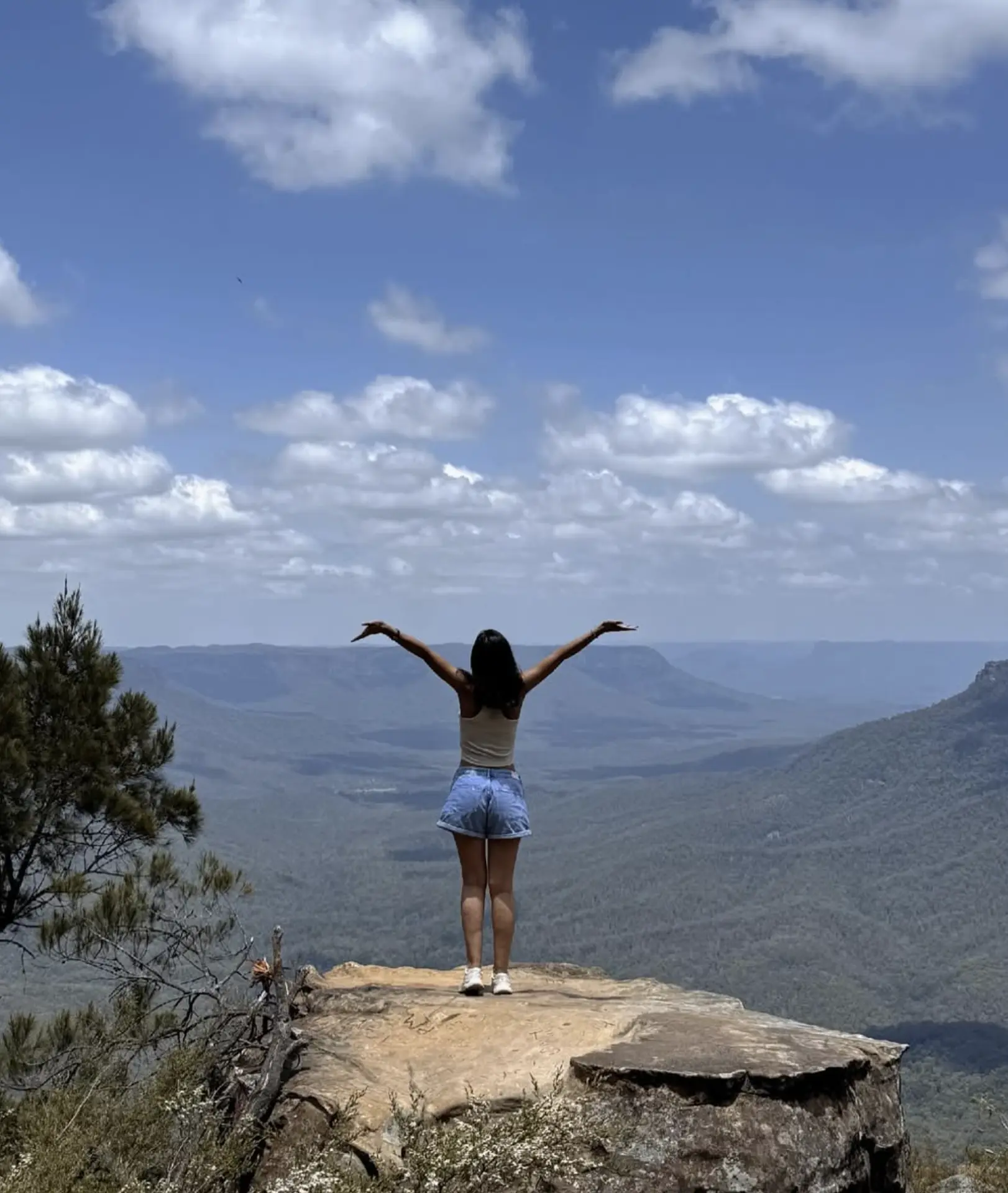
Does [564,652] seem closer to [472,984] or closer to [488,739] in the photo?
[488,739]

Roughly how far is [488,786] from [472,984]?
56.9 inches

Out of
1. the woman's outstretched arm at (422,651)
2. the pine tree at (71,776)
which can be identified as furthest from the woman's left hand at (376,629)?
the pine tree at (71,776)

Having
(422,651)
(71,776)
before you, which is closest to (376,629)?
(422,651)

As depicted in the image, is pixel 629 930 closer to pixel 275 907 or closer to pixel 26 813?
pixel 275 907

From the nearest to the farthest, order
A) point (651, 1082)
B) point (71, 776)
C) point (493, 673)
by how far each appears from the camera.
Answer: point (651, 1082) < point (493, 673) < point (71, 776)

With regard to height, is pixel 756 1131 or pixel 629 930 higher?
pixel 756 1131

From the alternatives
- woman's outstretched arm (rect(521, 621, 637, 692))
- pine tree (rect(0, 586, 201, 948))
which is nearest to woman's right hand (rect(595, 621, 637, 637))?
woman's outstretched arm (rect(521, 621, 637, 692))

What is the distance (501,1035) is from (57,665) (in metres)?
7.77

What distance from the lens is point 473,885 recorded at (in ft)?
27.1

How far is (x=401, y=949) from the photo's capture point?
554 ft

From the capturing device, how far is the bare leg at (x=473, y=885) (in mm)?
8125

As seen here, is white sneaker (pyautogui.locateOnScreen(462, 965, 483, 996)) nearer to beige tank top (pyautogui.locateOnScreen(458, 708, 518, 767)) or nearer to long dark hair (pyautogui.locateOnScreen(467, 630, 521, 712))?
beige tank top (pyautogui.locateOnScreen(458, 708, 518, 767))

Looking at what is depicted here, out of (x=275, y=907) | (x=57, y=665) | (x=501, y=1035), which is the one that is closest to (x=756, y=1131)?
(x=501, y=1035)

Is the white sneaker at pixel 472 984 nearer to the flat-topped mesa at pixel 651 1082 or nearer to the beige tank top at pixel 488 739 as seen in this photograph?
the flat-topped mesa at pixel 651 1082
